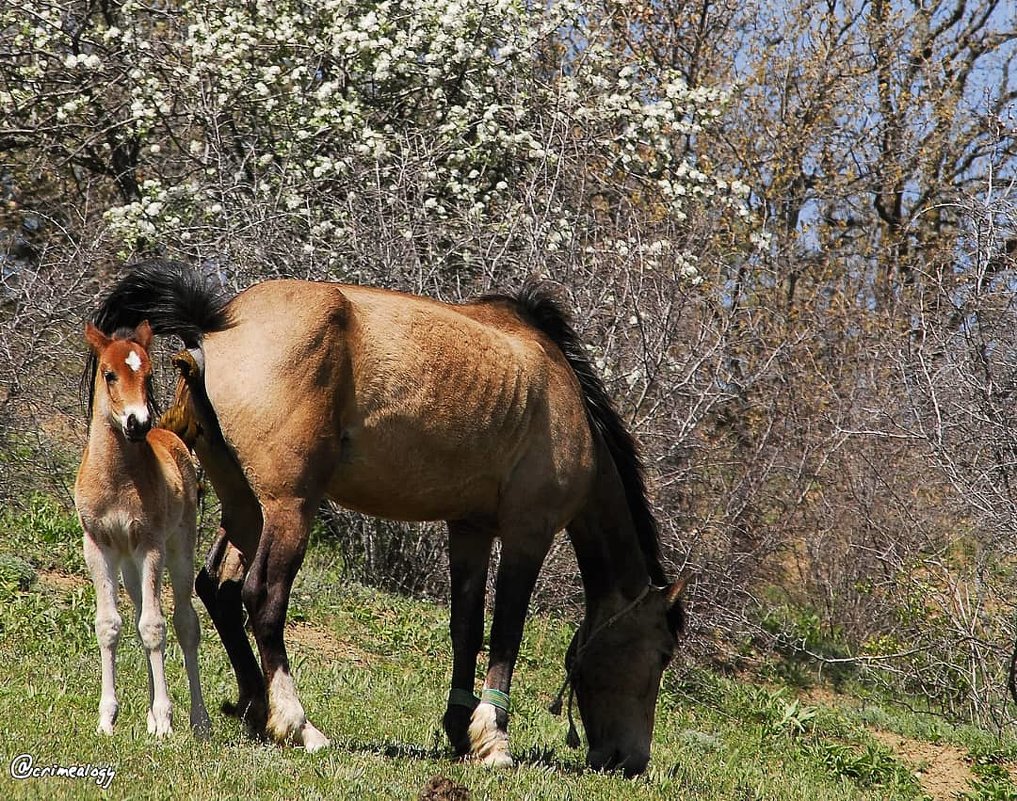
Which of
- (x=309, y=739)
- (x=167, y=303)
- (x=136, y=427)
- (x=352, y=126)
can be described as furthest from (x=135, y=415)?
(x=352, y=126)

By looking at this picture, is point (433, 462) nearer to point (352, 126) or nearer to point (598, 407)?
point (598, 407)

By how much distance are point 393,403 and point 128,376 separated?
119 cm

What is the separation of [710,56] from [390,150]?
8529 mm

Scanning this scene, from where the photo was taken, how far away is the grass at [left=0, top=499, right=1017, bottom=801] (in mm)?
5258

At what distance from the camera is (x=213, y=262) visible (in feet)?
41.6

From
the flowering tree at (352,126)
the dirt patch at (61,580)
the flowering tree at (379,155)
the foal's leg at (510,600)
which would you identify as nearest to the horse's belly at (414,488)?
the foal's leg at (510,600)

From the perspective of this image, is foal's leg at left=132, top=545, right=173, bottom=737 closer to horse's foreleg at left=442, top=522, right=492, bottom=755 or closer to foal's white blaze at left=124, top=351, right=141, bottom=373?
foal's white blaze at left=124, top=351, right=141, bottom=373

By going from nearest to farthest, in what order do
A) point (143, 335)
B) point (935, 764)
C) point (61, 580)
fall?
point (143, 335) < point (61, 580) < point (935, 764)

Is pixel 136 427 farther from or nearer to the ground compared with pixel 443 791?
farther from the ground

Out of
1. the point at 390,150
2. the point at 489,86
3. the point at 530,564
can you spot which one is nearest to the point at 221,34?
the point at 390,150

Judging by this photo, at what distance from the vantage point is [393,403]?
19.5ft

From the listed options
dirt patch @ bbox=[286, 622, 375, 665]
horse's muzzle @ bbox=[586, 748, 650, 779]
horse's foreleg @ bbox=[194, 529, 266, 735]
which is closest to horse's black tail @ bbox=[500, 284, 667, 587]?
horse's muzzle @ bbox=[586, 748, 650, 779]

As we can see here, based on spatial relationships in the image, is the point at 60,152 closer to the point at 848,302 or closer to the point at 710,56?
the point at 710,56

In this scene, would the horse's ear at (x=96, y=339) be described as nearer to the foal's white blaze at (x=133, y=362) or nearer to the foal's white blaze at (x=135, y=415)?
the foal's white blaze at (x=133, y=362)
